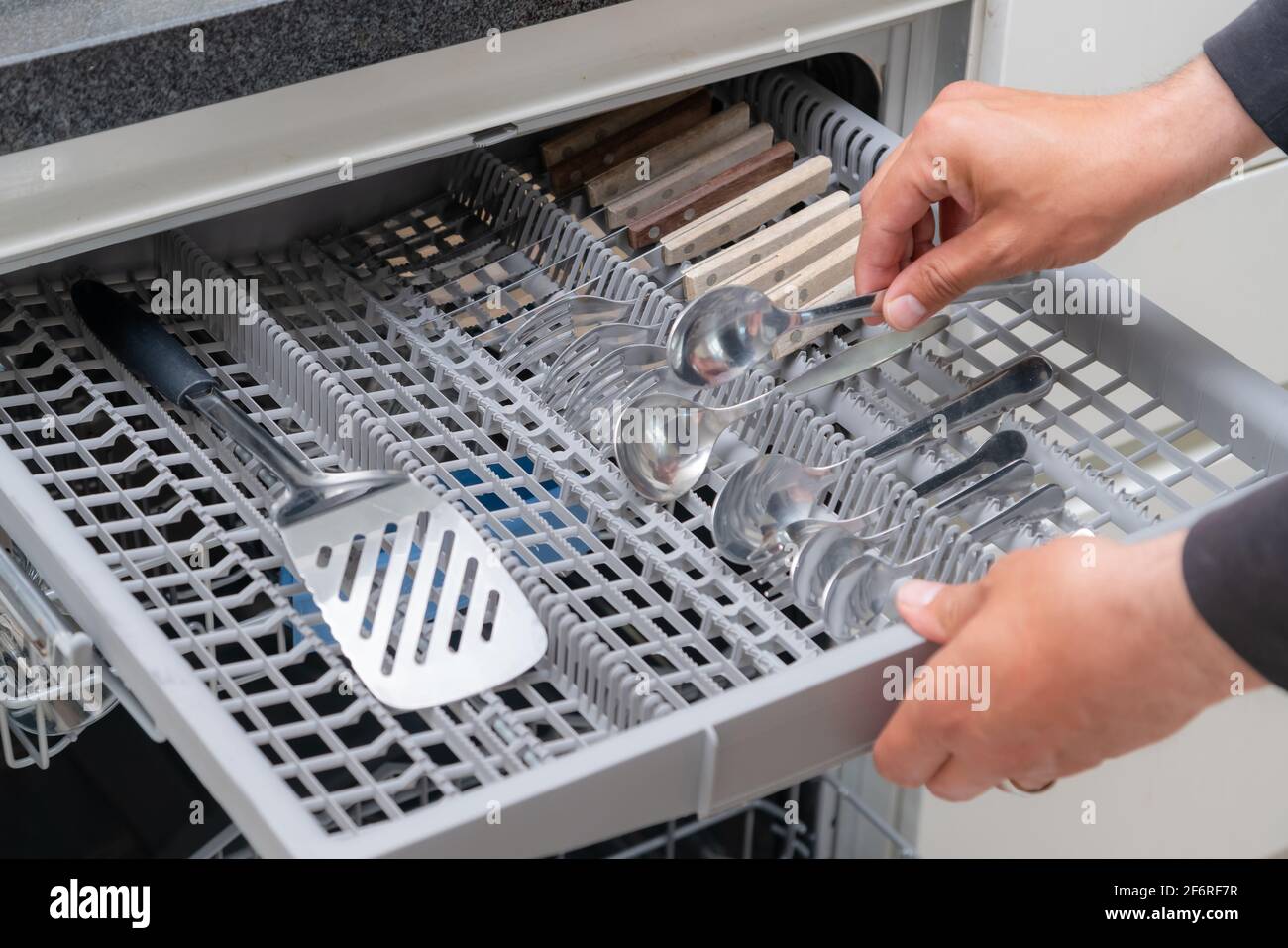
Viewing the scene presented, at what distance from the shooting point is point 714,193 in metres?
0.91

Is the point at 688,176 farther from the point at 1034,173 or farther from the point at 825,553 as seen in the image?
the point at 825,553

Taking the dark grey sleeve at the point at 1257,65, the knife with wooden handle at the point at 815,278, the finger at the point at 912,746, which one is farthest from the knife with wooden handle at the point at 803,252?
the finger at the point at 912,746

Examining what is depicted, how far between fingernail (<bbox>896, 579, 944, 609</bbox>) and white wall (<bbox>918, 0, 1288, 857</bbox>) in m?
0.48

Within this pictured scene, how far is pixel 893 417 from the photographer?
2.57 ft

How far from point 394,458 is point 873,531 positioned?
0.78ft

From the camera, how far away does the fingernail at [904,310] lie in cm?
79

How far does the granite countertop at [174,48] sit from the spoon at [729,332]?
184 mm

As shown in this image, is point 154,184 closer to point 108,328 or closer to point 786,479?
point 108,328

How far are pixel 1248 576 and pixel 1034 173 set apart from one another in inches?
12.4

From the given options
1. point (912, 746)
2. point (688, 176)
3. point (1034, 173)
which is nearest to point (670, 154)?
point (688, 176)

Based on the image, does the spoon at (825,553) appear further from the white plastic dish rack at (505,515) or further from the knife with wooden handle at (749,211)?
the knife with wooden handle at (749,211)
